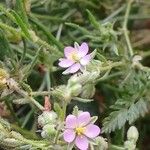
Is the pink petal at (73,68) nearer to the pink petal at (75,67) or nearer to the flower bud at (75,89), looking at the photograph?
the pink petal at (75,67)

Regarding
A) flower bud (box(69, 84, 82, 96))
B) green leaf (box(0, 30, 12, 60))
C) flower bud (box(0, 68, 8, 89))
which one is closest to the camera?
flower bud (box(69, 84, 82, 96))

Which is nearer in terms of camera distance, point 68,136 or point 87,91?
point 68,136

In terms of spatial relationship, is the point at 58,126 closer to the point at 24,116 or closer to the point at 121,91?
the point at 121,91

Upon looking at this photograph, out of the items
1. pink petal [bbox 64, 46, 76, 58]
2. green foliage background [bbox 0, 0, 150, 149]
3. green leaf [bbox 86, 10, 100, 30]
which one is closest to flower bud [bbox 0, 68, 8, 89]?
green foliage background [bbox 0, 0, 150, 149]

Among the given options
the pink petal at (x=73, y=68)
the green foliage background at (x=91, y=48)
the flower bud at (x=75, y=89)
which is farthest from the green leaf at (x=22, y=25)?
the flower bud at (x=75, y=89)

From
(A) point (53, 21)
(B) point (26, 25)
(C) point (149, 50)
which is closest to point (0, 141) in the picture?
(B) point (26, 25)

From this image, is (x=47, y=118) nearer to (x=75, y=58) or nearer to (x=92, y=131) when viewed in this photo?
(x=92, y=131)

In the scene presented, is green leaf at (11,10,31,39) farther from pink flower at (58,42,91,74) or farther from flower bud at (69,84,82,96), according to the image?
flower bud at (69,84,82,96)

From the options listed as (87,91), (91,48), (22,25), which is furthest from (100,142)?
(91,48)
